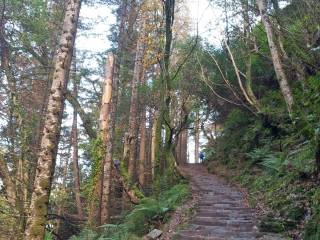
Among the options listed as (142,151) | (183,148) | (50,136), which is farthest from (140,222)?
(183,148)

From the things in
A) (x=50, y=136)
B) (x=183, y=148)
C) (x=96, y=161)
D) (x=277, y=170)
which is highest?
(x=183, y=148)

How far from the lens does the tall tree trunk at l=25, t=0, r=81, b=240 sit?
5965 mm

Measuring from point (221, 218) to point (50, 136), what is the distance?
195 inches

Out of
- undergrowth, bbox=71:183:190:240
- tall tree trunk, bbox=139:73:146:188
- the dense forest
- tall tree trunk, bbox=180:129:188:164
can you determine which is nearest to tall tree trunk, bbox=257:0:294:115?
the dense forest

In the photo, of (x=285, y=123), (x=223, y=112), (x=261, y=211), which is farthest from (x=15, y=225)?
(x=223, y=112)

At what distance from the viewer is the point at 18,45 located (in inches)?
476

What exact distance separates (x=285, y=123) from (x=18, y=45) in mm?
9831

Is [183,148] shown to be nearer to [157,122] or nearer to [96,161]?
[157,122]

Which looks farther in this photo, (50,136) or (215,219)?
(215,219)

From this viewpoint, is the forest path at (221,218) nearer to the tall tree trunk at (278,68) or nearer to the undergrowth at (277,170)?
the undergrowth at (277,170)

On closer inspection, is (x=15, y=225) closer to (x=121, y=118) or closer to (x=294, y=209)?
(x=294, y=209)

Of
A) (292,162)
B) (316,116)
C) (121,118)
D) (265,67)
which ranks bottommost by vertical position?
(292,162)

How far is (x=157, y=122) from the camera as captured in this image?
13750 millimetres

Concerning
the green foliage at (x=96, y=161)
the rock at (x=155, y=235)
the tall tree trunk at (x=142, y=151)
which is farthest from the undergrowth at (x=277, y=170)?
the green foliage at (x=96, y=161)
